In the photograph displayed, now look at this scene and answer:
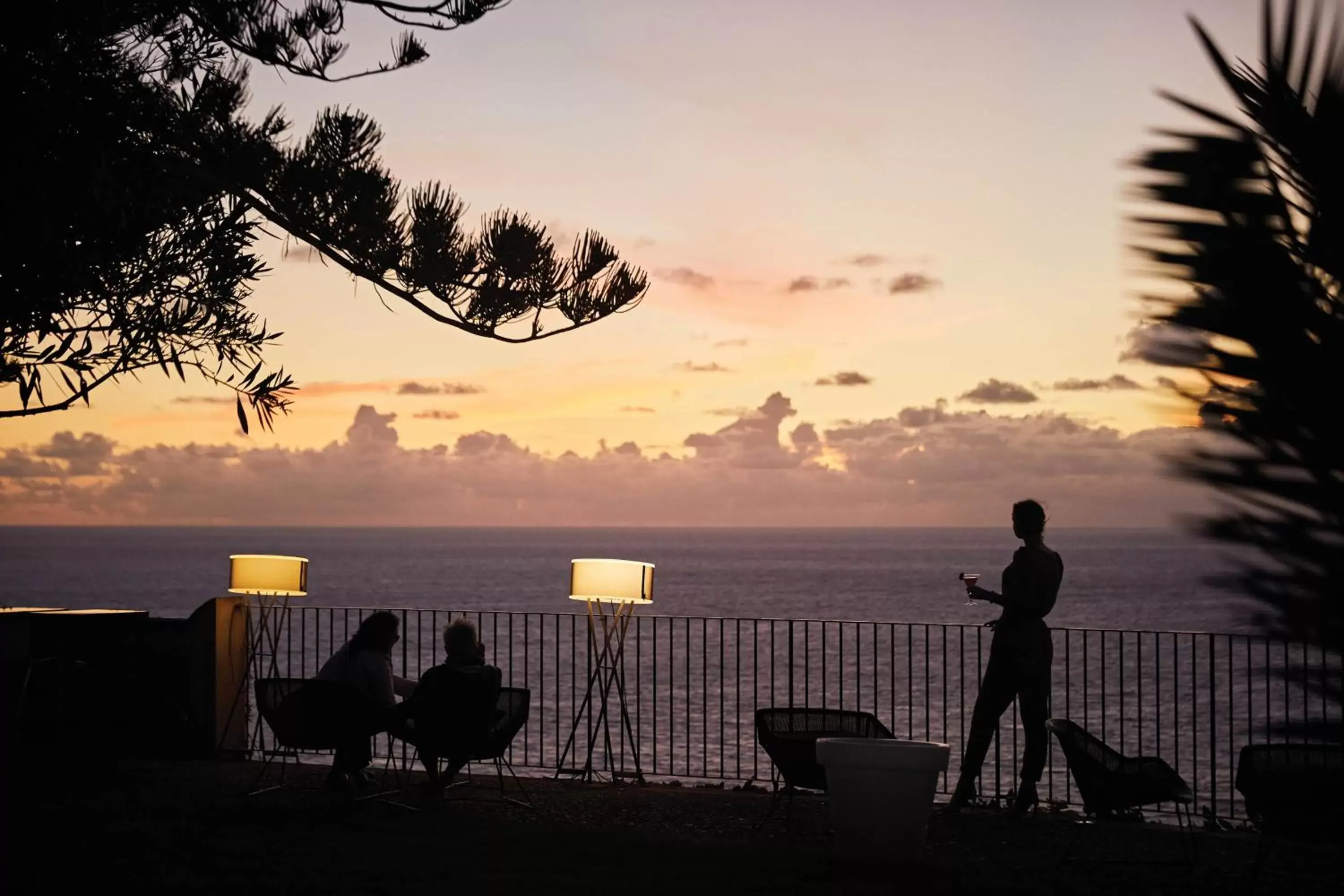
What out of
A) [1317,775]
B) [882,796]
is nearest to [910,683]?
[882,796]

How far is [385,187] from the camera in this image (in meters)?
9.61

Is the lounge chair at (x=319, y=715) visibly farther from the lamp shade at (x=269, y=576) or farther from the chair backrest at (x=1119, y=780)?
the chair backrest at (x=1119, y=780)

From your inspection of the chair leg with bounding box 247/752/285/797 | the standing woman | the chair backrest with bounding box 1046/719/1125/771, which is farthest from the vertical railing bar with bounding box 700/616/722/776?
the chair leg with bounding box 247/752/285/797

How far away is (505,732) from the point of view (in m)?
8.73

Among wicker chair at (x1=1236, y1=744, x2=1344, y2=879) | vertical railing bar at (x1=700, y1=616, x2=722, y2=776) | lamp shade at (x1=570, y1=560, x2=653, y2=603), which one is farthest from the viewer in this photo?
vertical railing bar at (x1=700, y1=616, x2=722, y2=776)

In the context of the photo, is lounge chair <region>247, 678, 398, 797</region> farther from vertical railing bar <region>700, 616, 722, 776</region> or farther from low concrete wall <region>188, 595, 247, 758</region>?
low concrete wall <region>188, 595, 247, 758</region>

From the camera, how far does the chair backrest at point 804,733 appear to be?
26.4 feet

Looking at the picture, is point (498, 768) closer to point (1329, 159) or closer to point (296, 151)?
point (296, 151)

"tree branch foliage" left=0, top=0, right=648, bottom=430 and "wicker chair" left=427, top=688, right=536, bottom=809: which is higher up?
"tree branch foliage" left=0, top=0, right=648, bottom=430

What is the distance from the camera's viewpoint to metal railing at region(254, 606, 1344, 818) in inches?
337

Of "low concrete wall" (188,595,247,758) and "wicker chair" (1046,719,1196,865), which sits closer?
"wicker chair" (1046,719,1196,865)

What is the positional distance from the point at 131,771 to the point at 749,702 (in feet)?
99.6

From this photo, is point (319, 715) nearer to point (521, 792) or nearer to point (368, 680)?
point (368, 680)

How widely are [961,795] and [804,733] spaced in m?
1.02
